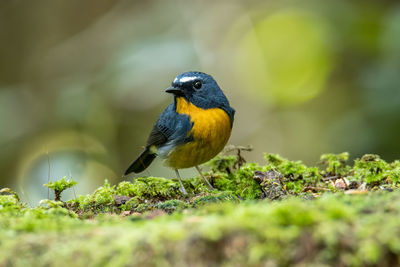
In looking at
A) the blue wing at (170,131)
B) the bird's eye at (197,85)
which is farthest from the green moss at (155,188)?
the bird's eye at (197,85)

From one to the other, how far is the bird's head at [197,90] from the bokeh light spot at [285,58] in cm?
239

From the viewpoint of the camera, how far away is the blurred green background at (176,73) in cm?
571

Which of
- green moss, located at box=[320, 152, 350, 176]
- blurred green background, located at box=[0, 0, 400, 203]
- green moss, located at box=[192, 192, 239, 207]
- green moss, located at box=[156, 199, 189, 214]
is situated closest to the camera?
green moss, located at box=[156, 199, 189, 214]

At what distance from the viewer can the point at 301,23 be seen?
6934 millimetres

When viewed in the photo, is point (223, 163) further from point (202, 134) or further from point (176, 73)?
point (176, 73)

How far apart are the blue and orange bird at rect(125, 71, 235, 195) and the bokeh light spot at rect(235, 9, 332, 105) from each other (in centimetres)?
246

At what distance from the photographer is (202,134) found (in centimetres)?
467

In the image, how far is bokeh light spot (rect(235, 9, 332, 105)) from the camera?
22.6ft

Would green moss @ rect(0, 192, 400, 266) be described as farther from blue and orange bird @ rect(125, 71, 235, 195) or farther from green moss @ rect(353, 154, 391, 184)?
blue and orange bird @ rect(125, 71, 235, 195)

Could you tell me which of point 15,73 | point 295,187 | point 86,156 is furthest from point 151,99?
point 295,187

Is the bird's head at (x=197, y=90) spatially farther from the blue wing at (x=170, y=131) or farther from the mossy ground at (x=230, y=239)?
the mossy ground at (x=230, y=239)

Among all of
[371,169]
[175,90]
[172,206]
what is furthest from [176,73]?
[172,206]

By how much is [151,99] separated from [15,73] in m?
3.13

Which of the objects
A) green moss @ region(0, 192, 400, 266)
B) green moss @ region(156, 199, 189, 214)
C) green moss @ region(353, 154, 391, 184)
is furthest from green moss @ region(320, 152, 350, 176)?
green moss @ region(0, 192, 400, 266)
